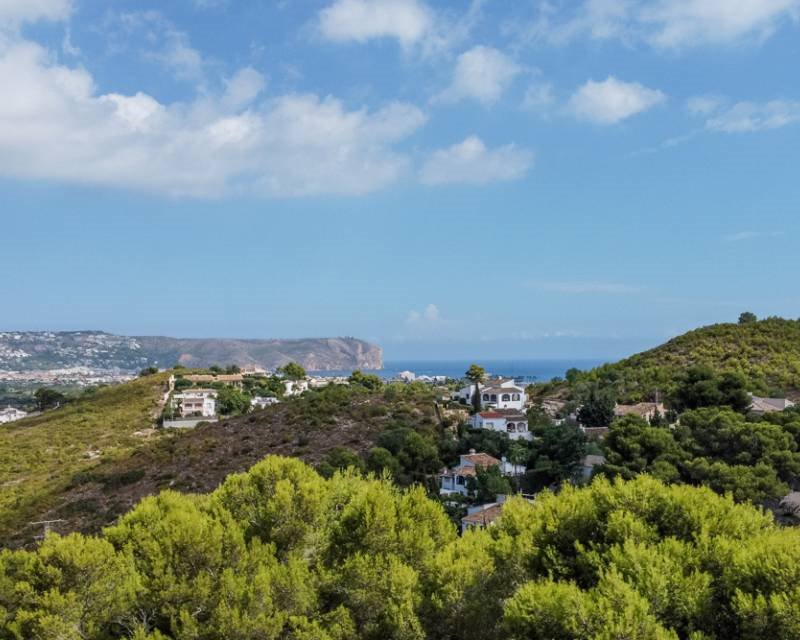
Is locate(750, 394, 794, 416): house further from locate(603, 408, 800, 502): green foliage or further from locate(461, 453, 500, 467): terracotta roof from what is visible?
locate(461, 453, 500, 467): terracotta roof

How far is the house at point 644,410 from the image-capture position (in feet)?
126

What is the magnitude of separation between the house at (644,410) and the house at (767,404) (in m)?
4.80

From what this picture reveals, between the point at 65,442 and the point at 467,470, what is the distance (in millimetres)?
33860

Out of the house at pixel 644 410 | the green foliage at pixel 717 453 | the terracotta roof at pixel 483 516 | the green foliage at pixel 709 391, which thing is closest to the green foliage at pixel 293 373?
the house at pixel 644 410

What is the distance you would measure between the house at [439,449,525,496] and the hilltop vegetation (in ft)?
63.6

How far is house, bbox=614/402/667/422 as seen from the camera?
3829cm

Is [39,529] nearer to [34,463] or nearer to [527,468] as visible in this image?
[34,463]

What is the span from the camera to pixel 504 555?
11203mm

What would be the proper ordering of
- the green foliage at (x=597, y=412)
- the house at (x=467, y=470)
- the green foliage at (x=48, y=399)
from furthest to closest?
the green foliage at (x=48, y=399), the green foliage at (x=597, y=412), the house at (x=467, y=470)

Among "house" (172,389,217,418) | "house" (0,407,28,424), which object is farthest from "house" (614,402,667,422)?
"house" (0,407,28,424)

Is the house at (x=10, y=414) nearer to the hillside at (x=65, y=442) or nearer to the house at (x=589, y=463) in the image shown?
the hillside at (x=65, y=442)

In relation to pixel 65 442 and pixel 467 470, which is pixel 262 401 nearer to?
pixel 65 442

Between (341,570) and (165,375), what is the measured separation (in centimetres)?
6903

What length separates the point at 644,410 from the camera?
129 feet
